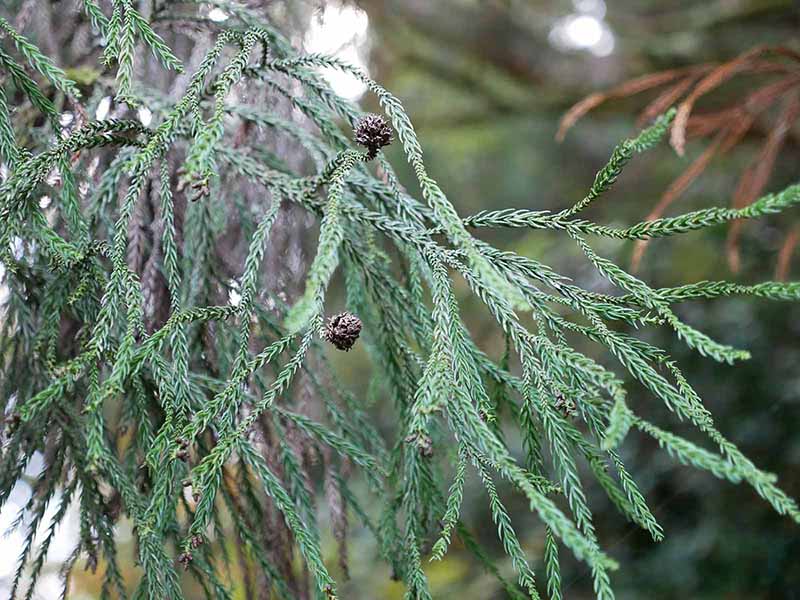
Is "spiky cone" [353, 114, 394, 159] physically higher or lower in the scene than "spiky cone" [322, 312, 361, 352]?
higher

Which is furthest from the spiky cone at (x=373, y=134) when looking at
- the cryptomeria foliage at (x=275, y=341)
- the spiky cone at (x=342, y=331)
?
the spiky cone at (x=342, y=331)

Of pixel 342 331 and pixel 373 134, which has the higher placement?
pixel 373 134

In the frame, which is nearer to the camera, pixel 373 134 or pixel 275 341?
pixel 373 134

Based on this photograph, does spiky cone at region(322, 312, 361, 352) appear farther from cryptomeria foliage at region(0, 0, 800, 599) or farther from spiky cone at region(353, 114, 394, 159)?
spiky cone at region(353, 114, 394, 159)

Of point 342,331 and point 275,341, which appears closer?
point 342,331

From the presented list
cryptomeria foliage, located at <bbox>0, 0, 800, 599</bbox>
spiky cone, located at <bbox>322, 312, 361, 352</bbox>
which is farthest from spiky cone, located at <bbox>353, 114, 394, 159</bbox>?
spiky cone, located at <bbox>322, 312, 361, 352</bbox>

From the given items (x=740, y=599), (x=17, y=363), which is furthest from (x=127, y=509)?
(x=740, y=599)

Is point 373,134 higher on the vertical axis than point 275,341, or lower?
higher
